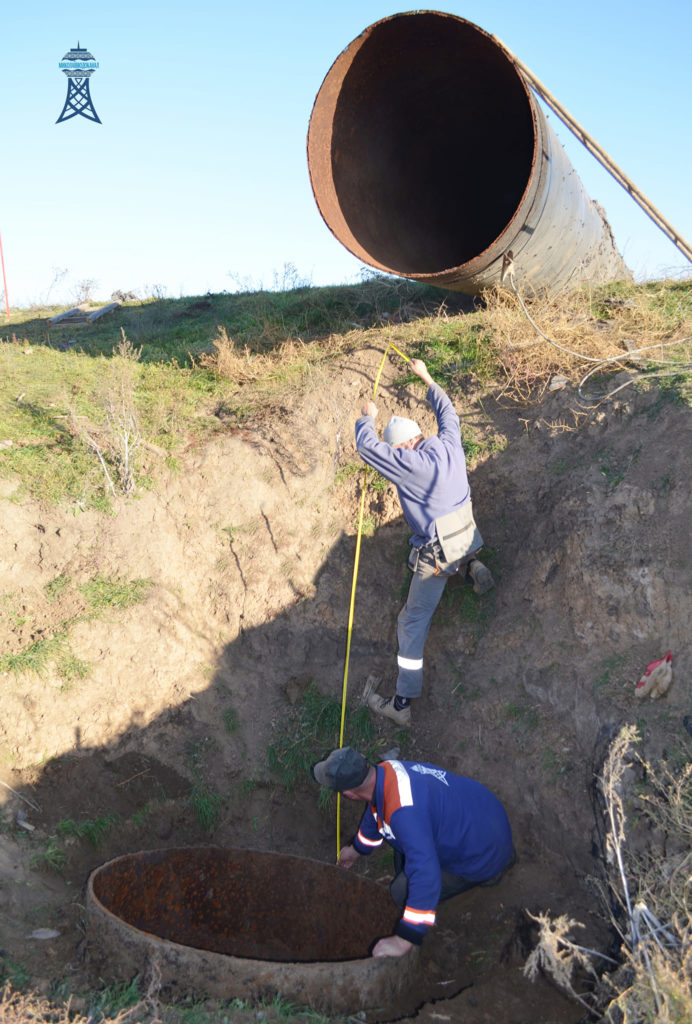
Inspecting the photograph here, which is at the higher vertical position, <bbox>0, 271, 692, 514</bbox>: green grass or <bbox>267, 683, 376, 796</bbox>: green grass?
<bbox>0, 271, 692, 514</bbox>: green grass

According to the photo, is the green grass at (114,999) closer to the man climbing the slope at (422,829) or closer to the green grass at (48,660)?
the man climbing the slope at (422,829)

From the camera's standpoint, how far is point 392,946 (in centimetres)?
333

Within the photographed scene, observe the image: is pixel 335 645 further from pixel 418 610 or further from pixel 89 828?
pixel 89 828

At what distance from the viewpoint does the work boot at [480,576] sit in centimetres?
468

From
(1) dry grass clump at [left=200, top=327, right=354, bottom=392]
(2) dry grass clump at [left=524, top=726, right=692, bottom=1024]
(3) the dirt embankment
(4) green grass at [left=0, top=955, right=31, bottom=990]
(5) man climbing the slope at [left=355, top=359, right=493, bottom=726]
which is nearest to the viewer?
(2) dry grass clump at [left=524, top=726, right=692, bottom=1024]

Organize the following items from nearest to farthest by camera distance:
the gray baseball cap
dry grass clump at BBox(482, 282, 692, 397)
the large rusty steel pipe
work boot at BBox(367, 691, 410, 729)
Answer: the gray baseball cap → work boot at BBox(367, 691, 410, 729) → dry grass clump at BBox(482, 282, 692, 397) → the large rusty steel pipe

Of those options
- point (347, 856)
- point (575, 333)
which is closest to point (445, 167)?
point (575, 333)

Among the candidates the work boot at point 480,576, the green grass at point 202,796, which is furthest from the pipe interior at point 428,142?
the green grass at point 202,796

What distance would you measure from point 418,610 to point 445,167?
4595 mm

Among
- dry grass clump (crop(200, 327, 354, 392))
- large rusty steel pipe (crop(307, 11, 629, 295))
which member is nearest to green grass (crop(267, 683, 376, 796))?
dry grass clump (crop(200, 327, 354, 392))

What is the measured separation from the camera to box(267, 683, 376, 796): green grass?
15.4 ft

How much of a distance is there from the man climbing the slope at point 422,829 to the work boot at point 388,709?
3.08 feet

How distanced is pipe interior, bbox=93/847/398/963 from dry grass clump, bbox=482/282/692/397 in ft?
11.9

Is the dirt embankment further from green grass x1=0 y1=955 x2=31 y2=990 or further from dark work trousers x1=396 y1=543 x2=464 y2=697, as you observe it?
dark work trousers x1=396 y1=543 x2=464 y2=697
